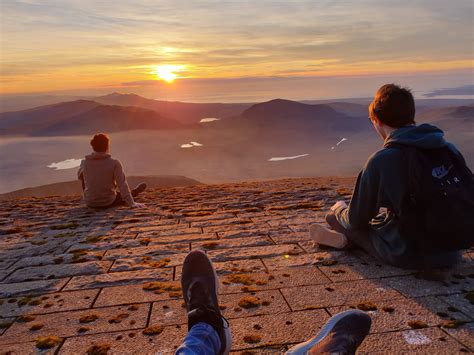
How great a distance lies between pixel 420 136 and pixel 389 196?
615 mm

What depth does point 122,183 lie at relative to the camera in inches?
340

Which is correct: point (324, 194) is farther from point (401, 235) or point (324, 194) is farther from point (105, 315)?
point (105, 315)

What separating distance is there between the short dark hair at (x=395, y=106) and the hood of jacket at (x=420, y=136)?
0.12 meters

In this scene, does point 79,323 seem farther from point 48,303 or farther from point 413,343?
point 413,343

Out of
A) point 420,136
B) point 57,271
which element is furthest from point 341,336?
point 57,271

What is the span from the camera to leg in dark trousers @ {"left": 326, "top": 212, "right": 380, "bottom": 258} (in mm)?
4344

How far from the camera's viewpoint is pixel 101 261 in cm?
498

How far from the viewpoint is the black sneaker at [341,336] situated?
2.47m

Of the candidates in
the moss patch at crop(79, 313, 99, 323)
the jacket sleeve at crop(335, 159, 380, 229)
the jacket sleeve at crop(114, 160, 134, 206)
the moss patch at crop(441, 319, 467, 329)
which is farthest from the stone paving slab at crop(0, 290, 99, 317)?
the jacket sleeve at crop(114, 160, 134, 206)

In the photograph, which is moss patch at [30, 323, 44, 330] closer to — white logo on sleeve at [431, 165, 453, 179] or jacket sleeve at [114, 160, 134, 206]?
white logo on sleeve at [431, 165, 453, 179]

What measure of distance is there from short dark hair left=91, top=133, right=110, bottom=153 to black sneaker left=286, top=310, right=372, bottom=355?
22.4 feet

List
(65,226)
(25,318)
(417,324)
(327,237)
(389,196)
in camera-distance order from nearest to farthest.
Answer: (417,324) < (25,318) < (389,196) < (327,237) < (65,226)

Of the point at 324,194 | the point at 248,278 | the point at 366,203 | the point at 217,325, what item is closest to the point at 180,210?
the point at 324,194

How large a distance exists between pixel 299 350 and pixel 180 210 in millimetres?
6217
